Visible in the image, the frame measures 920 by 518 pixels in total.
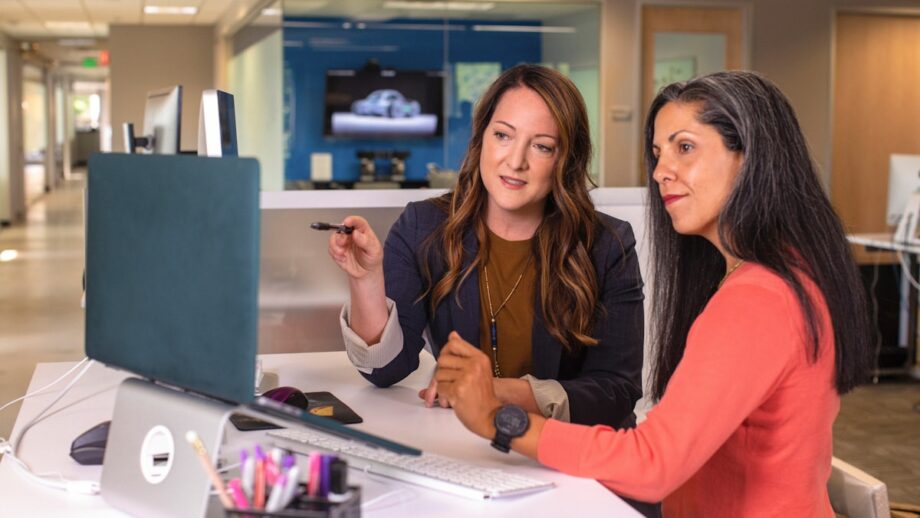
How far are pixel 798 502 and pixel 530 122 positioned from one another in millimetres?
1000

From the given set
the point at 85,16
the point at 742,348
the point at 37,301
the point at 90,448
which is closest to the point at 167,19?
the point at 85,16

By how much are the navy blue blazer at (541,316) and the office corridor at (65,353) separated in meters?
0.91

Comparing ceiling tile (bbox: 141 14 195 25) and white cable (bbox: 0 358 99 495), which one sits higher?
ceiling tile (bbox: 141 14 195 25)

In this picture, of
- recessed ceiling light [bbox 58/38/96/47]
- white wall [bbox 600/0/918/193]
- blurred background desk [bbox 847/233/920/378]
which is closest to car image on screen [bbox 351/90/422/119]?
white wall [bbox 600/0/918/193]

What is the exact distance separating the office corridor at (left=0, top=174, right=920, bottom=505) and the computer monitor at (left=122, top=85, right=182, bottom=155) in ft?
6.06

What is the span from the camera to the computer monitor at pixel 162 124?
2.36m

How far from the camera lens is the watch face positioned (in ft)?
5.02

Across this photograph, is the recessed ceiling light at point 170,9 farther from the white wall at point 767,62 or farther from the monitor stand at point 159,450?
the monitor stand at point 159,450

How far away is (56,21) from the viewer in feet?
51.4

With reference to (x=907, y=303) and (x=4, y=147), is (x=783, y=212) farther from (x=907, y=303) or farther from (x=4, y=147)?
(x=4, y=147)

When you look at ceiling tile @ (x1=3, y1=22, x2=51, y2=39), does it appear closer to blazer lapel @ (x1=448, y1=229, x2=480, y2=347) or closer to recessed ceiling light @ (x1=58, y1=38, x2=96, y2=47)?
recessed ceiling light @ (x1=58, y1=38, x2=96, y2=47)

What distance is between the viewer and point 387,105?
912 centimetres

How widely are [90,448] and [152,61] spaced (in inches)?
614

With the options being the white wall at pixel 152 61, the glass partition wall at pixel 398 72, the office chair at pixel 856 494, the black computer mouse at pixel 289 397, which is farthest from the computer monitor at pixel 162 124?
the white wall at pixel 152 61
